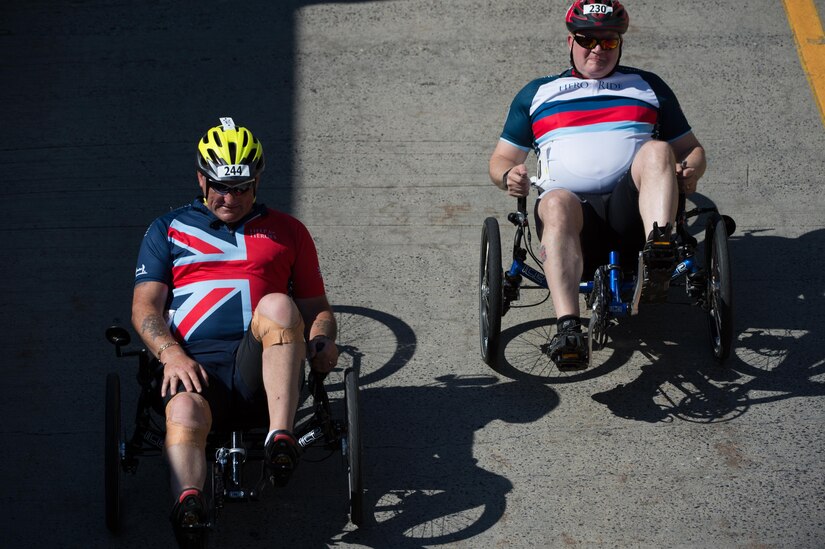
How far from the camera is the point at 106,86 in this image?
27.5ft

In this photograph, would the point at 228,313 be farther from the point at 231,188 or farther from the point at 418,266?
the point at 418,266

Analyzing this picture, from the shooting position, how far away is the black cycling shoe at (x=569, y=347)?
5434mm

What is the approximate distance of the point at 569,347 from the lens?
543cm

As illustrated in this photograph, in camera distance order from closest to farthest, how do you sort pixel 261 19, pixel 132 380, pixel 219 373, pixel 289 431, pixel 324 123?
pixel 289 431 < pixel 219 373 < pixel 132 380 < pixel 324 123 < pixel 261 19

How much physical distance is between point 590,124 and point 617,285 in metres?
0.99

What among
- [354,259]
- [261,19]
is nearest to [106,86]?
[261,19]

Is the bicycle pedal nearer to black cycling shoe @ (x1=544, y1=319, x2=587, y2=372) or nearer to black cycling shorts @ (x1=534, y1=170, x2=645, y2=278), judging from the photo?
black cycling shoe @ (x1=544, y1=319, x2=587, y2=372)

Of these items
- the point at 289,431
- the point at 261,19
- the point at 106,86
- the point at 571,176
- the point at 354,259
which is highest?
the point at 261,19

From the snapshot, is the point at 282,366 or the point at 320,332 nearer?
the point at 282,366

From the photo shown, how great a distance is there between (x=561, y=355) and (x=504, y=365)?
750 mm

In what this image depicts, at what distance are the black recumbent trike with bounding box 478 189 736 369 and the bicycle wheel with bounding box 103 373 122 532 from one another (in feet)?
6.08

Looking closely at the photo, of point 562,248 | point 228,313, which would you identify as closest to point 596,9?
point 562,248

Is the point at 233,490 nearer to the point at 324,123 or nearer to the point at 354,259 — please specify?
the point at 354,259

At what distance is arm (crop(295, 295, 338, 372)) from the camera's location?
16.9ft
